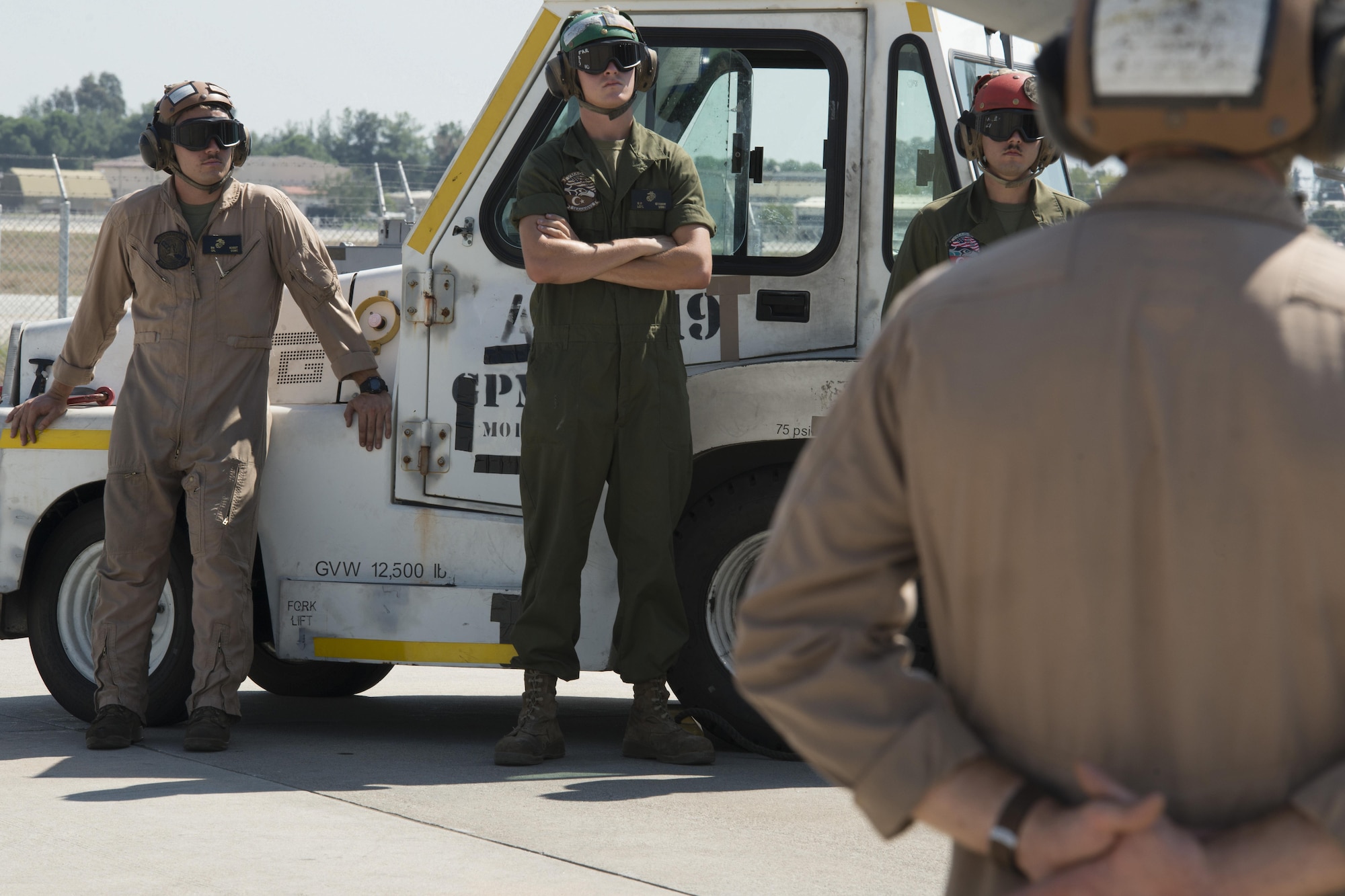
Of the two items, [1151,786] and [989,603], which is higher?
[989,603]

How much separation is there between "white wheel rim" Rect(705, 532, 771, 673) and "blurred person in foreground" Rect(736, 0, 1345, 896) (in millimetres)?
3761

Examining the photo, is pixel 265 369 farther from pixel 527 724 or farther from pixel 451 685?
pixel 451 685

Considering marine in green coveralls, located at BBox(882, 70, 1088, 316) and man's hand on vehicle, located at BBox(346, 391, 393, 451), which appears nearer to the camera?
marine in green coveralls, located at BBox(882, 70, 1088, 316)

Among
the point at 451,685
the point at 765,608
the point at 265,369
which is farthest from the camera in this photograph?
the point at 451,685

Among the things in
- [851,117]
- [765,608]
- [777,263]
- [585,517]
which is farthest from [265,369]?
[765,608]

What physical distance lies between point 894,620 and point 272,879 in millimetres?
2699

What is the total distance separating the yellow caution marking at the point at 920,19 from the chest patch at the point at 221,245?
240 centimetres

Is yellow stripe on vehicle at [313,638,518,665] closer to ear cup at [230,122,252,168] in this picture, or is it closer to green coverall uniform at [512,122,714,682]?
green coverall uniform at [512,122,714,682]

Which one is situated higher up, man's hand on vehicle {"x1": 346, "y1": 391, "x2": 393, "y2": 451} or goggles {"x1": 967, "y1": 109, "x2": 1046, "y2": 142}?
goggles {"x1": 967, "y1": 109, "x2": 1046, "y2": 142}

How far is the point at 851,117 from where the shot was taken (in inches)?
207

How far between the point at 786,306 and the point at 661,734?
4.84 ft

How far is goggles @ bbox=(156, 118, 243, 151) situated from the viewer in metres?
5.44

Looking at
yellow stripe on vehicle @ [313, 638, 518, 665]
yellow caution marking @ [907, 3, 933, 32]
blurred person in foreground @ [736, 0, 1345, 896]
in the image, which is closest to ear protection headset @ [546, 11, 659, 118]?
yellow caution marking @ [907, 3, 933, 32]

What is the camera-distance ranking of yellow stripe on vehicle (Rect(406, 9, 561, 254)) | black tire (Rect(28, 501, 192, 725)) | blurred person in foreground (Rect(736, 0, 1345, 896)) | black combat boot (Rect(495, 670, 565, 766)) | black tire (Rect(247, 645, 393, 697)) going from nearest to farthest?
1. blurred person in foreground (Rect(736, 0, 1345, 896))
2. black combat boot (Rect(495, 670, 565, 766))
3. yellow stripe on vehicle (Rect(406, 9, 561, 254))
4. black tire (Rect(28, 501, 192, 725))
5. black tire (Rect(247, 645, 393, 697))
